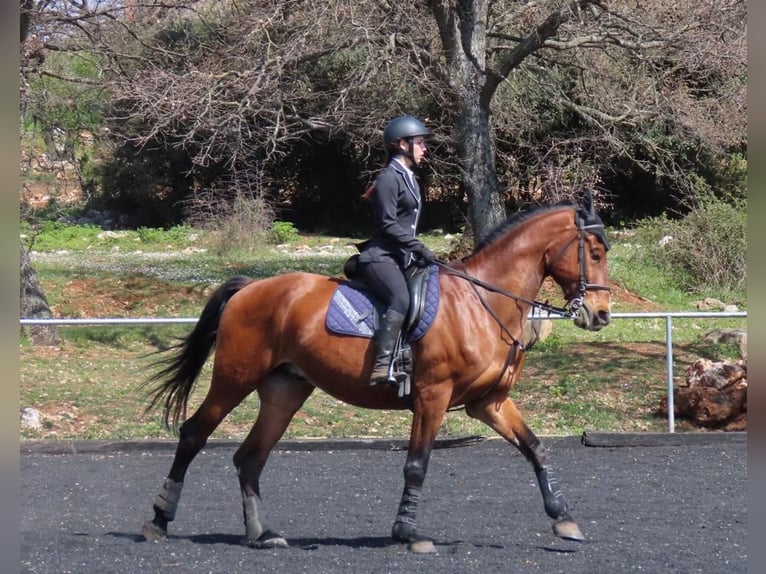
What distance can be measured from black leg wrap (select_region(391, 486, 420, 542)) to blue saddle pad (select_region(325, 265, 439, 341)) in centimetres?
98

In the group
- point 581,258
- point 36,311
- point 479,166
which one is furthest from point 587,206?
point 36,311

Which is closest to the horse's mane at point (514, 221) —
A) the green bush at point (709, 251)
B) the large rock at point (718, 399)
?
the large rock at point (718, 399)

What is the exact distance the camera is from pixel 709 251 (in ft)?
61.1

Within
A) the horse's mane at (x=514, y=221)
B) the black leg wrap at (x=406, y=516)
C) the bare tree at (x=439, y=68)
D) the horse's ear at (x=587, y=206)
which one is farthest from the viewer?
the bare tree at (x=439, y=68)

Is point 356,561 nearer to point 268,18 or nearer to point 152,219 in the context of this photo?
point 268,18

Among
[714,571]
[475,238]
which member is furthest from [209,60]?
[714,571]

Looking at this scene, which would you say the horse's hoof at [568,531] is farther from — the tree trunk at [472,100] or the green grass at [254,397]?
the tree trunk at [472,100]

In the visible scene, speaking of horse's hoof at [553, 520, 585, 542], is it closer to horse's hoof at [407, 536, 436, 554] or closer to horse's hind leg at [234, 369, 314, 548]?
horse's hoof at [407, 536, 436, 554]

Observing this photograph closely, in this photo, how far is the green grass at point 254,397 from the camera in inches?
456

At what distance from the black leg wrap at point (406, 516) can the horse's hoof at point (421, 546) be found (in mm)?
63

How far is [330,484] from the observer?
911cm

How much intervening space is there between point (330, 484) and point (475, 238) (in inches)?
272

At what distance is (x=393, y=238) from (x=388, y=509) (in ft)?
8.36

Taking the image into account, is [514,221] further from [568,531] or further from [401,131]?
[568,531]
